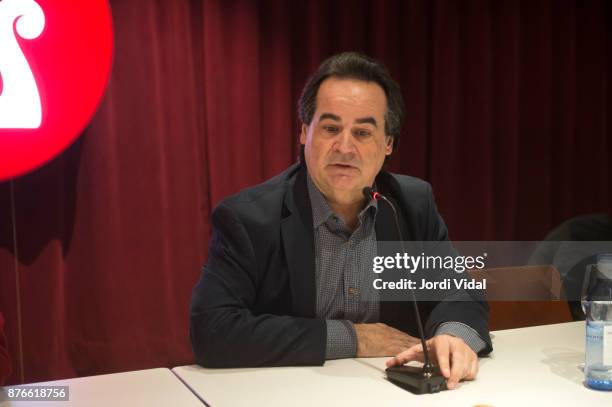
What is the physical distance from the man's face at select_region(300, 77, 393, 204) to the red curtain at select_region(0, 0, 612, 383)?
1.19 m

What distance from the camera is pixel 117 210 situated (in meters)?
2.63

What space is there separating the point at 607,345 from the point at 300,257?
2.53 feet

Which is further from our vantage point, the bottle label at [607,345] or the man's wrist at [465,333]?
the man's wrist at [465,333]

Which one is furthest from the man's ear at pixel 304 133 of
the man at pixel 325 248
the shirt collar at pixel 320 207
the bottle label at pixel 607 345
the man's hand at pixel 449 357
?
the bottle label at pixel 607 345

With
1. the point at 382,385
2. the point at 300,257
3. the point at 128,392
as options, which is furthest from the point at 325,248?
the point at 128,392

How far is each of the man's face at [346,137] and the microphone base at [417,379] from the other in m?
0.59

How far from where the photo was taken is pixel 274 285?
1.64 m

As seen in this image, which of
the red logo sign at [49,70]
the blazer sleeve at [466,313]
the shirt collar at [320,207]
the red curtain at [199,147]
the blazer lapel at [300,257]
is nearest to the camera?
the blazer sleeve at [466,313]

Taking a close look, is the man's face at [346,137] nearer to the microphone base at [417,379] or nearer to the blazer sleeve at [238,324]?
the blazer sleeve at [238,324]

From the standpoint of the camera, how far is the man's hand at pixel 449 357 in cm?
129

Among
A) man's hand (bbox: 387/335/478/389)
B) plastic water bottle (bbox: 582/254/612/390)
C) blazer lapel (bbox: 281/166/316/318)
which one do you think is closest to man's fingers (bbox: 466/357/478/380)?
man's hand (bbox: 387/335/478/389)

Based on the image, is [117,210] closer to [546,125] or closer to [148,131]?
[148,131]

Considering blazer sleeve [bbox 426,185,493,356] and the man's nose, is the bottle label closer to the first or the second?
blazer sleeve [bbox 426,185,493,356]

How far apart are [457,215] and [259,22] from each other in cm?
160
